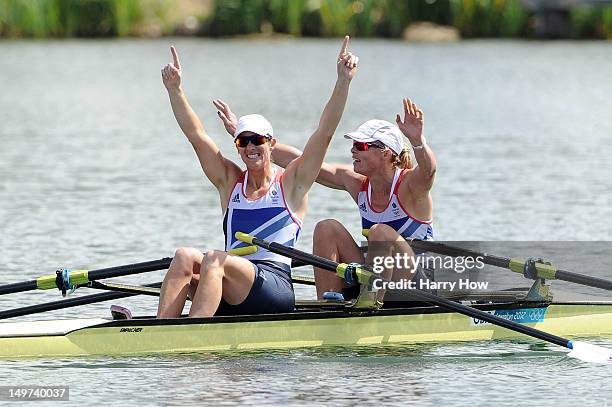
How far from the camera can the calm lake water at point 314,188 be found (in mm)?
11094

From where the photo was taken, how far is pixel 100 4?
56.7 meters

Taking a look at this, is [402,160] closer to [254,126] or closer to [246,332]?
[254,126]

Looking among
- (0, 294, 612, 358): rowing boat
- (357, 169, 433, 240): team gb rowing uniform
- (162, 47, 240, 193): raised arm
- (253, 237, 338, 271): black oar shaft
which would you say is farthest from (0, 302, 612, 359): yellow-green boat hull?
A: (162, 47, 240, 193): raised arm

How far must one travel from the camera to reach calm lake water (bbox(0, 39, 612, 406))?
11094mm

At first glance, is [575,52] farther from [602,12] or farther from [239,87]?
[239,87]

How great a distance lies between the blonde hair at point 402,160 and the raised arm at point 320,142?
0.82 meters

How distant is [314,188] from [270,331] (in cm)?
1035

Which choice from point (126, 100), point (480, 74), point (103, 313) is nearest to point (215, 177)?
point (103, 313)

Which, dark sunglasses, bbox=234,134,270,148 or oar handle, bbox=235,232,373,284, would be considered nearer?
A: oar handle, bbox=235,232,373,284

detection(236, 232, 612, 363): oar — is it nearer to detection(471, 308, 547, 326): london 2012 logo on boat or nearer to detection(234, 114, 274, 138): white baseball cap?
detection(471, 308, 547, 326): london 2012 logo on boat

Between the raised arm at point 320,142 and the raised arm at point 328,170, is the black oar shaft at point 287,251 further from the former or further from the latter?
the raised arm at point 328,170

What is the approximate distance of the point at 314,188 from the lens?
71.7 ft

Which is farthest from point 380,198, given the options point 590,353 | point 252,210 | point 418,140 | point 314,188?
point 314,188

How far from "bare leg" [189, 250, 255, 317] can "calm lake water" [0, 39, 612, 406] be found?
42 centimetres
